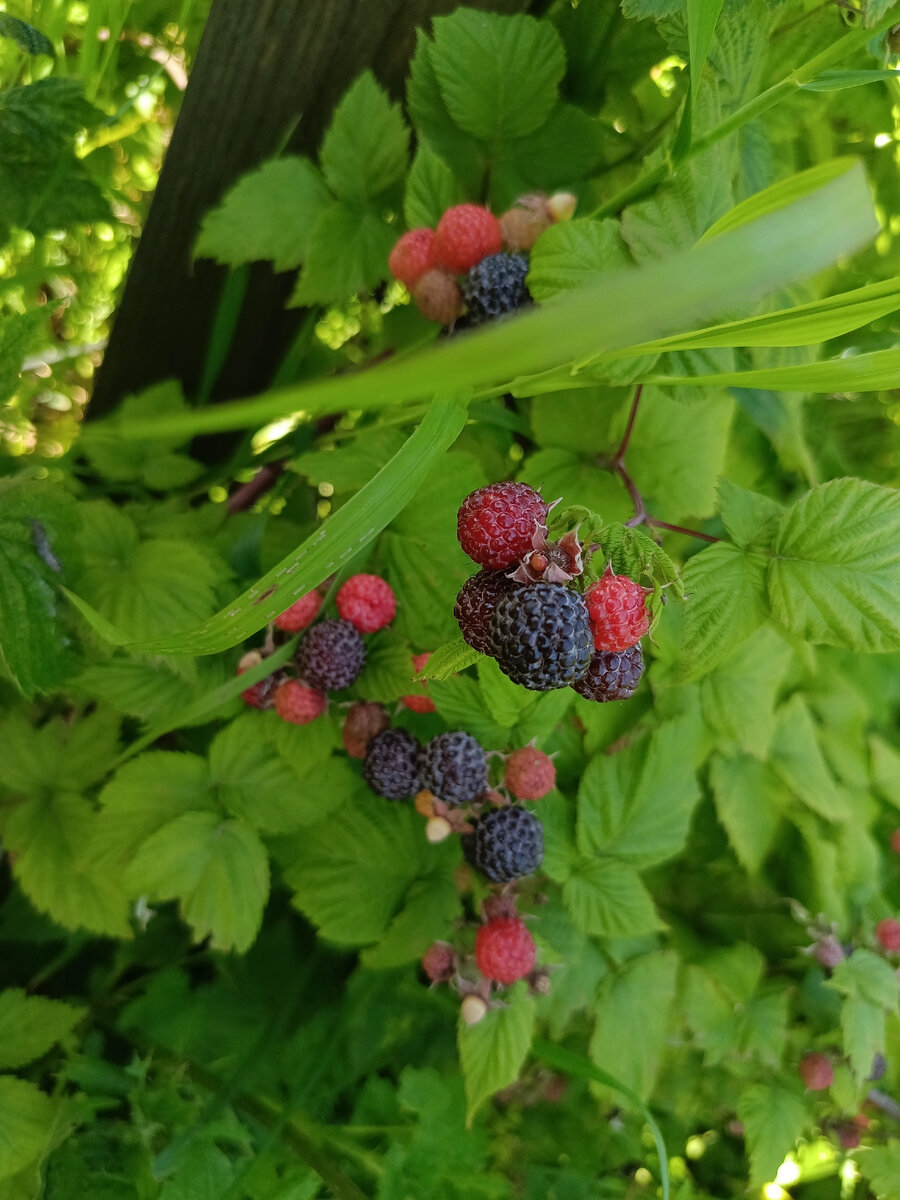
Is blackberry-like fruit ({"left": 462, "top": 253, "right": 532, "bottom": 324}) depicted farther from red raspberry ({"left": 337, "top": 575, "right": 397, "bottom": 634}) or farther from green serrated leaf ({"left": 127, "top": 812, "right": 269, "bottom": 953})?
green serrated leaf ({"left": 127, "top": 812, "right": 269, "bottom": 953})

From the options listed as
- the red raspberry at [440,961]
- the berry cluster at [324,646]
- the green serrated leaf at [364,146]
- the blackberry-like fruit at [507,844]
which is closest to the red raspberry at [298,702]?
the berry cluster at [324,646]

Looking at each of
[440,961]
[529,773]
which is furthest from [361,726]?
[440,961]

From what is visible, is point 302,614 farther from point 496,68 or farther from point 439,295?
point 496,68

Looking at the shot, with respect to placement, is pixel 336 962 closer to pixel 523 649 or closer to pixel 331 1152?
pixel 331 1152

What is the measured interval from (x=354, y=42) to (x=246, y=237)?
0.24 metres

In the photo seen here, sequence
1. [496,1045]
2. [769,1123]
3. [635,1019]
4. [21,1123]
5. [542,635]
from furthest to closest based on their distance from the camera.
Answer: [769,1123] < [635,1019] < [21,1123] < [496,1045] < [542,635]

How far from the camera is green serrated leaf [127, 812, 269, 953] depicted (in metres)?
0.80

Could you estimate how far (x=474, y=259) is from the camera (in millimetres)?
687

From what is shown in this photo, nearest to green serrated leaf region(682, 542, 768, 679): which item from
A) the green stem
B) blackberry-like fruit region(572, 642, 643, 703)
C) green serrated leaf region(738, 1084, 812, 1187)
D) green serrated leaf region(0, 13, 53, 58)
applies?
blackberry-like fruit region(572, 642, 643, 703)

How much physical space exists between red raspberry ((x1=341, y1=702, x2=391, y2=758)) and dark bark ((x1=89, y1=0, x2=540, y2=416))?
65cm

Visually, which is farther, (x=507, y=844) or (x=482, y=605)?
(x=507, y=844)

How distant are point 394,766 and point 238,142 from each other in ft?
2.58

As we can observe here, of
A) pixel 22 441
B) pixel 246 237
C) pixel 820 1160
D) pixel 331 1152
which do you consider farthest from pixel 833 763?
pixel 22 441

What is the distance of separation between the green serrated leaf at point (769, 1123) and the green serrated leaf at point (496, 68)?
55.1 inches
